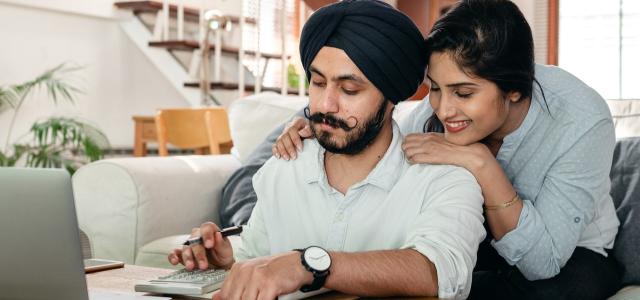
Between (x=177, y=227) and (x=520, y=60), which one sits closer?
(x=520, y=60)

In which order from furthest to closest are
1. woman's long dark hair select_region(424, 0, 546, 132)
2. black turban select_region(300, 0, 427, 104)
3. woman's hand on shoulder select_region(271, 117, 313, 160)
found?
1. woman's hand on shoulder select_region(271, 117, 313, 160)
2. woman's long dark hair select_region(424, 0, 546, 132)
3. black turban select_region(300, 0, 427, 104)

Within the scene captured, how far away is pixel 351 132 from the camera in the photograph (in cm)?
148

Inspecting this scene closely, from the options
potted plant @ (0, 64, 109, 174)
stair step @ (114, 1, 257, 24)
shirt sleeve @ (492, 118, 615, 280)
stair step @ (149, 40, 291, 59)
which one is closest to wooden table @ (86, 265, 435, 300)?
shirt sleeve @ (492, 118, 615, 280)

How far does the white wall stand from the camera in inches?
239

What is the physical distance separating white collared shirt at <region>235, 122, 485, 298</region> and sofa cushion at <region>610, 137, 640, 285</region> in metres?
0.70

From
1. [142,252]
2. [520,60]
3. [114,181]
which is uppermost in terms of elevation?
[520,60]

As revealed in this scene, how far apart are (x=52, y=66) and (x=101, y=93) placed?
0.60m

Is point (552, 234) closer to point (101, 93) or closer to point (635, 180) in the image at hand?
point (635, 180)

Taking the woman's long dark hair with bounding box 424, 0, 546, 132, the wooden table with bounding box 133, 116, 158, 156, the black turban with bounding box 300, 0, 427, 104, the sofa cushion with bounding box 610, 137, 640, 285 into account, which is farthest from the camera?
the wooden table with bounding box 133, 116, 158, 156

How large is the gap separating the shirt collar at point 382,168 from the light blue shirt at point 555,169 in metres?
0.26

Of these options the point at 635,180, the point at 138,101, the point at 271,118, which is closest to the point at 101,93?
the point at 138,101

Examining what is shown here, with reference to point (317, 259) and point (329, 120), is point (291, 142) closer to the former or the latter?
point (329, 120)

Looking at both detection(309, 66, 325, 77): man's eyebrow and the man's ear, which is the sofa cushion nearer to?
the man's ear

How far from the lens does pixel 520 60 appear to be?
1.64m
